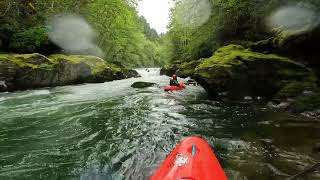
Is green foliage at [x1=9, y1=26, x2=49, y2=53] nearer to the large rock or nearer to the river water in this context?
the river water

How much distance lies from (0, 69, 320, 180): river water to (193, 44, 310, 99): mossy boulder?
0.73m

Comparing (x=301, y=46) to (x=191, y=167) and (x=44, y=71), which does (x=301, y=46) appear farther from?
(x=44, y=71)

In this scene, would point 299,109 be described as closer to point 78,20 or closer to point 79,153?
point 79,153

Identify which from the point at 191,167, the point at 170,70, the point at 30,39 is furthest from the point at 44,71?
the point at 170,70

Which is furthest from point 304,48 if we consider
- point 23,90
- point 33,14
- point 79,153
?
point 33,14

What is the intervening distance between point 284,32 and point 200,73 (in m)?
3.83

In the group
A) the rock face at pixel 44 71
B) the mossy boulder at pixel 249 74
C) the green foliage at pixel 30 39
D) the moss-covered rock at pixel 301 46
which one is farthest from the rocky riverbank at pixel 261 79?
the green foliage at pixel 30 39

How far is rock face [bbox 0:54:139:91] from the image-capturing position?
1645 cm

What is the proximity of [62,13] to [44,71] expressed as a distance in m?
11.3

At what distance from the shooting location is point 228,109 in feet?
35.2

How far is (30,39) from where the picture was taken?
2172 centimetres

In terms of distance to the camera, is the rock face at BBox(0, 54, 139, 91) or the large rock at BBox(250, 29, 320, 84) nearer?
the large rock at BBox(250, 29, 320, 84)

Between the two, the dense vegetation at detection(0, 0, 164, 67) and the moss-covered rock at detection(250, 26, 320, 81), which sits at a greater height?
the dense vegetation at detection(0, 0, 164, 67)

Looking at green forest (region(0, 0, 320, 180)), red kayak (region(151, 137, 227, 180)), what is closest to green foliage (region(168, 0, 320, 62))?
green forest (region(0, 0, 320, 180))
